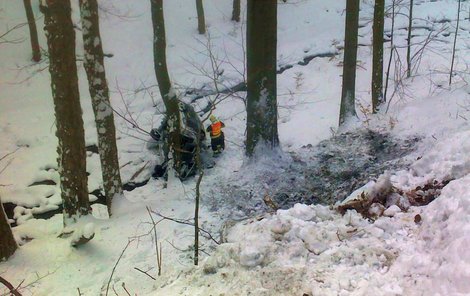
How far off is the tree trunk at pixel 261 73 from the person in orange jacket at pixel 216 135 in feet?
10.6

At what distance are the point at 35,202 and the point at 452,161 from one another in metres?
9.33

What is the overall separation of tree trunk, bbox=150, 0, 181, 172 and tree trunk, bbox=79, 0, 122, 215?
163 cm

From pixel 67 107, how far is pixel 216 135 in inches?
205

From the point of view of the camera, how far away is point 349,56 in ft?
36.4

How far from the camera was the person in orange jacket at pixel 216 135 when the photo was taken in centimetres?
1179

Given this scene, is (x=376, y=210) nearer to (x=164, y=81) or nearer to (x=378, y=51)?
(x=164, y=81)

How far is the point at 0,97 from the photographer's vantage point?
17.3 meters

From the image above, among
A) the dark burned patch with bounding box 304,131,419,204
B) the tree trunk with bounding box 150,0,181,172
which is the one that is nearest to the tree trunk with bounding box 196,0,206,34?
the tree trunk with bounding box 150,0,181,172

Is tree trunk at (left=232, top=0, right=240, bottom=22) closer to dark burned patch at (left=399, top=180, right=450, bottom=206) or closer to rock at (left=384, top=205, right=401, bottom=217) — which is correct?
dark burned patch at (left=399, top=180, right=450, bottom=206)

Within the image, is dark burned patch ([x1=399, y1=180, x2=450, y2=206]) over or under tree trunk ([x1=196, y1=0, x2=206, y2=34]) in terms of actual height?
under

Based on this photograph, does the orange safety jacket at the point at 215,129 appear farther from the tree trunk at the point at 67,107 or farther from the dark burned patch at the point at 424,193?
the dark burned patch at the point at 424,193

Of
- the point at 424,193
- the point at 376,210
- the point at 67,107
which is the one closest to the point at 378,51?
the point at 424,193

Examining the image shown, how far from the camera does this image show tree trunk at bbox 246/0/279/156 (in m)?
7.71

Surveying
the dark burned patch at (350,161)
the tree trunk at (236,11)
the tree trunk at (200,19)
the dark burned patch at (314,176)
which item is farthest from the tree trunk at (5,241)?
the tree trunk at (236,11)
